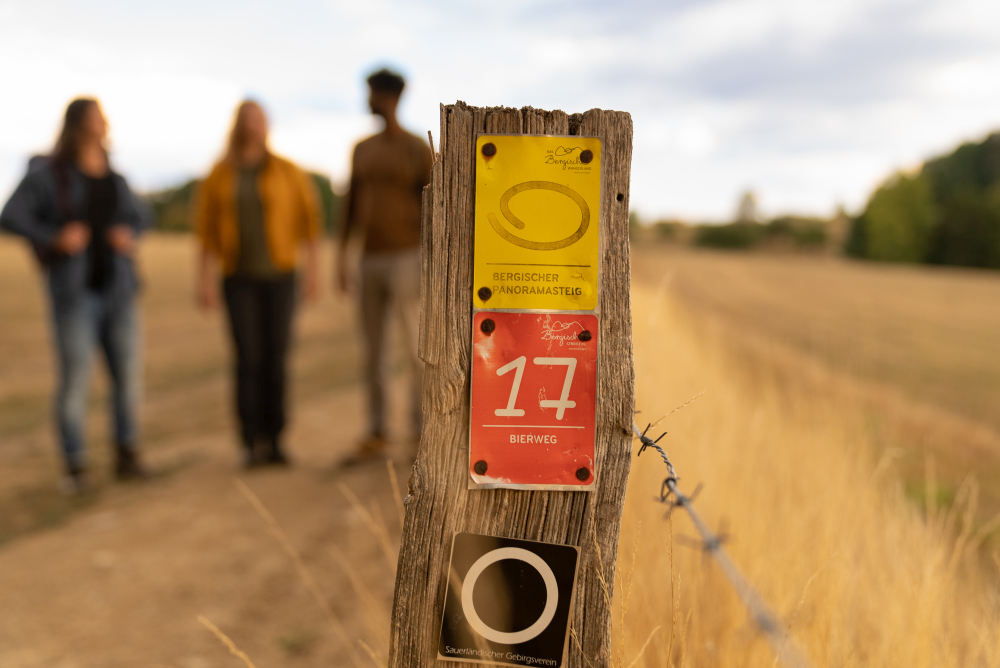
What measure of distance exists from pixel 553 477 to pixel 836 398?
5.77 metres

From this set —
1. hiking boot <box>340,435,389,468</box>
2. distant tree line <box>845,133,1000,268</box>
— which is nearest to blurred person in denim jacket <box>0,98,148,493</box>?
hiking boot <box>340,435,389,468</box>

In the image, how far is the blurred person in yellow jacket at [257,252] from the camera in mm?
3822

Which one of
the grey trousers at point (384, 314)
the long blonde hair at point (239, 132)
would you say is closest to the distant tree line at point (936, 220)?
the grey trousers at point (384, 314)

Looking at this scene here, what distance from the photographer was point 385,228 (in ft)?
12.4

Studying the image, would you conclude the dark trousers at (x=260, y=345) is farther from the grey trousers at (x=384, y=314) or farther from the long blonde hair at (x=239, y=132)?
the long blonde hair at (x=239, y=132)

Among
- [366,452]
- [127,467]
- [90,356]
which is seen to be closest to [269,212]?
[90,356]

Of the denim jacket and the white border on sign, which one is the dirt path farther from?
the denim jacket

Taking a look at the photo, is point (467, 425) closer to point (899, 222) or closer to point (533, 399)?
point (533, 399)

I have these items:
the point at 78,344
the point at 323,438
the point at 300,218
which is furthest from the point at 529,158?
the point at 323,438

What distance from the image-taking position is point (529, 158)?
1.08m

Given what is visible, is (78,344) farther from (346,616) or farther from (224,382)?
(224,382)

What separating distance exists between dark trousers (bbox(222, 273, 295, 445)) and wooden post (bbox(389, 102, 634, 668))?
3104 millimetres

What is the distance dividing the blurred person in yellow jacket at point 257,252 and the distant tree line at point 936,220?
46.4 m

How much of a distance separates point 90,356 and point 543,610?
3577 mm
